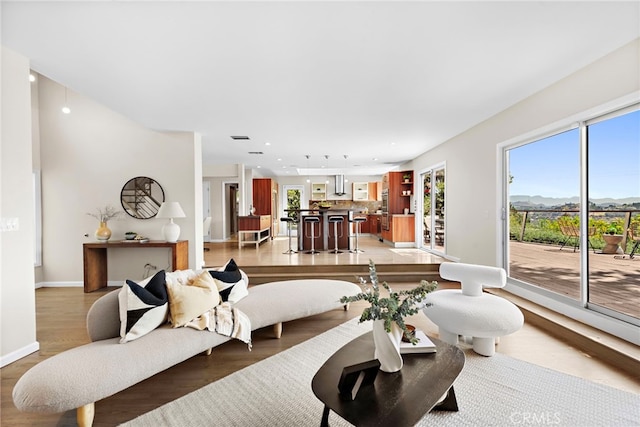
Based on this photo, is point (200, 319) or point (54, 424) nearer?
point (54, 424)

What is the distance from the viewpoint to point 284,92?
355 cm

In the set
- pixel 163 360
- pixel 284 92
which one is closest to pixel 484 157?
pixel 284 92

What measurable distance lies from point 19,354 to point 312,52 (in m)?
3.95

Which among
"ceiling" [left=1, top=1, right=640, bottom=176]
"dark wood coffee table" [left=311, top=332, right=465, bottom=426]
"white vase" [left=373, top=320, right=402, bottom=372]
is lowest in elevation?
"dark wood coffee table" [left=311, top=332, right=465, bottom=426]

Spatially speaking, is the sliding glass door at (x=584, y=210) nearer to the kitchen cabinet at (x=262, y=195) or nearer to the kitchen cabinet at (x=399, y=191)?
the kitchen cabinet at (x=399, y=191)

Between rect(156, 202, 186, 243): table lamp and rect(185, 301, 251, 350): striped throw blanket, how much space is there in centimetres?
252

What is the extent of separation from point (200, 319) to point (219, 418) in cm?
89

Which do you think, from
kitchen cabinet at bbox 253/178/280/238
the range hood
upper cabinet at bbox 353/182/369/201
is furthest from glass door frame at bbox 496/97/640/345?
upper cabinet at bbox 353/182/369/201

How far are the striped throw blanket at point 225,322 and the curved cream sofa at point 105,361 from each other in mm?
54

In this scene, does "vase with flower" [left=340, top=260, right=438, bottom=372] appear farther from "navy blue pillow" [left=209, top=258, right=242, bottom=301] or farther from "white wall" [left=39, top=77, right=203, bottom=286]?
"white wall" [left=39, top=77, right=203, bottom=286]

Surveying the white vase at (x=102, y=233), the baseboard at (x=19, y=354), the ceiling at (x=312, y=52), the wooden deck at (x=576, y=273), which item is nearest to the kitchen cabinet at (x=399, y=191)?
the ceiling at (x=312, y=52)

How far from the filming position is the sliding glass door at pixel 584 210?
9.39 ft

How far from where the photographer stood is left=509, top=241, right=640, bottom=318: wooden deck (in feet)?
9.97

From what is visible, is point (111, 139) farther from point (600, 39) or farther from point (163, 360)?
point (600, 39)
